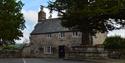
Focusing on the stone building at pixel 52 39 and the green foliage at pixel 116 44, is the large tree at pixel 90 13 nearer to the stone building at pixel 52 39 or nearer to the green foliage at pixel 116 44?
the green foliage at pixel 116 44

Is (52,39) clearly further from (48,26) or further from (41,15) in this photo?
(41,15)

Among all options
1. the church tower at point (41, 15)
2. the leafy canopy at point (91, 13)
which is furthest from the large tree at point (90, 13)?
the church tower at point (41, 15)

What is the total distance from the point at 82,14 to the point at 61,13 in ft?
19.4

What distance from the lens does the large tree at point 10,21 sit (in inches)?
2869

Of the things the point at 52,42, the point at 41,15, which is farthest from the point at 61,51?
the point at 41,15

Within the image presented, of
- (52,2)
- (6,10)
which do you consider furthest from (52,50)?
(52,2)

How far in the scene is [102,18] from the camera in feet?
176

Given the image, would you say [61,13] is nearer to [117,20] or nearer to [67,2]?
[67,2]

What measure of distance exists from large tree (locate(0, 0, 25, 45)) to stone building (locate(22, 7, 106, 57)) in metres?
4.55

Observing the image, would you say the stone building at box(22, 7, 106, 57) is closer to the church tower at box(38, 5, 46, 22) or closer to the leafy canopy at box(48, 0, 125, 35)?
the church tower at box(38, 5, 46, 22)

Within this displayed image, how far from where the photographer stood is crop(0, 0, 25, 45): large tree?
72875mm

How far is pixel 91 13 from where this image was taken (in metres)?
51.3

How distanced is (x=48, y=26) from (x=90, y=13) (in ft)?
97.8

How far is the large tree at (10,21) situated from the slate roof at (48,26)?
4.62m
